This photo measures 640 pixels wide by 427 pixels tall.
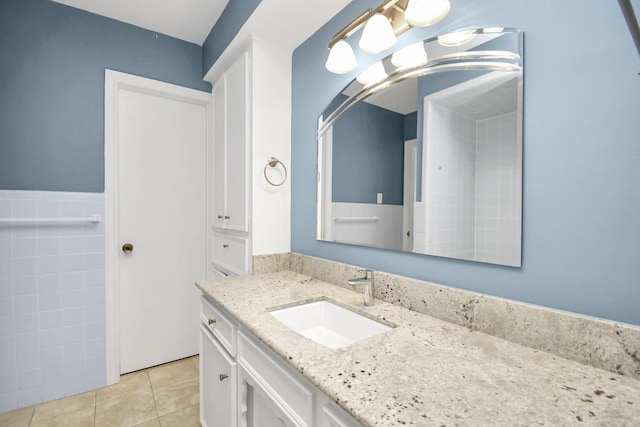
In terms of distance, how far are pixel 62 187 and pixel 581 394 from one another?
2628mm

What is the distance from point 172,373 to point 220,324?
4.36 ft

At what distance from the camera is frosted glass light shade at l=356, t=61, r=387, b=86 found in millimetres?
1291

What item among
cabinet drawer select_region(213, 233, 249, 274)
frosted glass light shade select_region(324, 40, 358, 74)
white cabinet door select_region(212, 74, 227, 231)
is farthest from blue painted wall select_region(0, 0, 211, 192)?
frosted glass light shade select_region(324, 40, 358, 74)

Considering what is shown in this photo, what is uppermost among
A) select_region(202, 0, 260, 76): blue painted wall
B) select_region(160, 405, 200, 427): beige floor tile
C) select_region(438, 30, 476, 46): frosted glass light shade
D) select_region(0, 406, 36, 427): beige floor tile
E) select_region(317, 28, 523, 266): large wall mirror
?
select_region(202, 0, 260, 76): blue painted wall

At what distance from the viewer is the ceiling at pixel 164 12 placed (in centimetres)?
188

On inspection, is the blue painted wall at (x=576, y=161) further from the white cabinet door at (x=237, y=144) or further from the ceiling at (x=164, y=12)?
the ceiling at (x=164, y=12)

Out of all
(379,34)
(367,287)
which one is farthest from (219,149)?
(367,287)

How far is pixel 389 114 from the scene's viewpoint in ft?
4.17

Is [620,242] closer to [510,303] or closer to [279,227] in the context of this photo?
[510,303]

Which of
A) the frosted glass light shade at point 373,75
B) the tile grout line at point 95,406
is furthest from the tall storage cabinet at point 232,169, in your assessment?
the tile grout line at point 95,406

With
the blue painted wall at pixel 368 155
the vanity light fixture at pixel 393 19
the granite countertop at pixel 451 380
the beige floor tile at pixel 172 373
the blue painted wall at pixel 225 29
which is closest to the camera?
the granite countertop at pixel 451 380

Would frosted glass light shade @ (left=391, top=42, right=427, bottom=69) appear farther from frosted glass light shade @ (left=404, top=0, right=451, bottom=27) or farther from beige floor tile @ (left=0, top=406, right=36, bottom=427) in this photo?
beige floor tile @ (left=0, top=406, right=36, bottom=427)

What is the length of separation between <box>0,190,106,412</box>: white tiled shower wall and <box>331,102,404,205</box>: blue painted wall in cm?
171

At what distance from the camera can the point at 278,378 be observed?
864 millimetres
